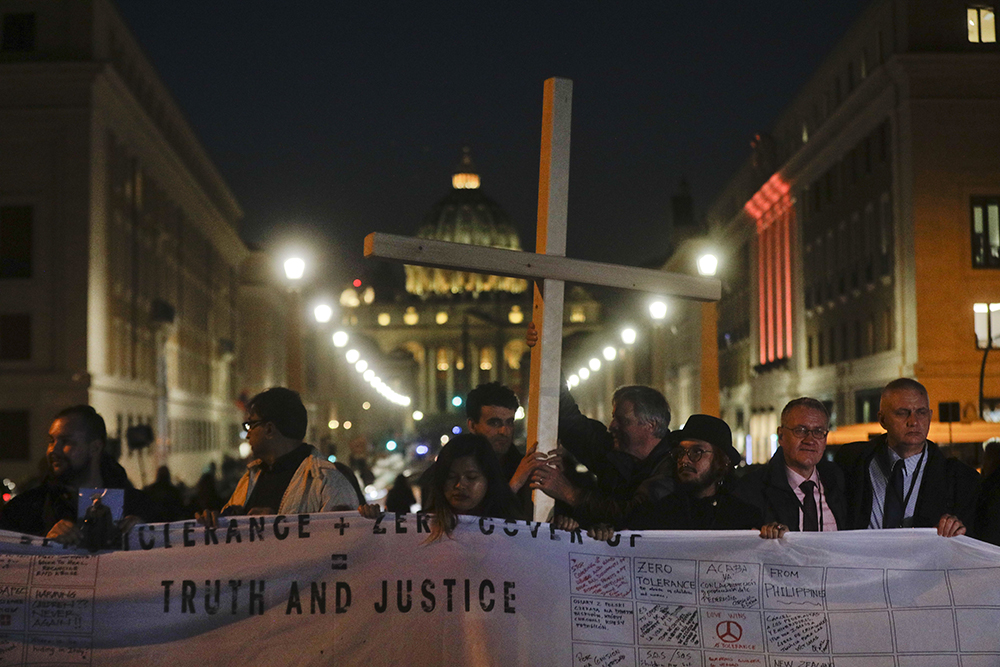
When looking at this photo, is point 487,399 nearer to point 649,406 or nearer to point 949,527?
point 649,406

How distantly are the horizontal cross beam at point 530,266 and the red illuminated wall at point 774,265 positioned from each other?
165ft

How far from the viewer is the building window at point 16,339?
38125mm

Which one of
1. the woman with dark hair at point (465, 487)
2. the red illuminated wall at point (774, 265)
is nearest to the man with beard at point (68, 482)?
the woman with dark hair at point (465, 487)

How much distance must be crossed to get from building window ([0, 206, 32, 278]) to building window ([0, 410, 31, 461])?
382 cm

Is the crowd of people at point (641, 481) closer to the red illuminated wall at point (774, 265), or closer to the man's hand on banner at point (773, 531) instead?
the man's hand on banner at point (773, 531)

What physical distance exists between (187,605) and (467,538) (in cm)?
114

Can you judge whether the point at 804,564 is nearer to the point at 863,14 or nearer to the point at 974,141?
the point at 974,141

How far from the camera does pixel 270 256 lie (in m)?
91.5

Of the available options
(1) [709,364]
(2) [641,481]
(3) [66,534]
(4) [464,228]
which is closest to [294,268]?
(1) [709,364]

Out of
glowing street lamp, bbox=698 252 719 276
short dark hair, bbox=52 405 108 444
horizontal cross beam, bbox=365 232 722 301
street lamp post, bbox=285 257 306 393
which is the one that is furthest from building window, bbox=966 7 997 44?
short dark hair, bbox=52 405 108 444

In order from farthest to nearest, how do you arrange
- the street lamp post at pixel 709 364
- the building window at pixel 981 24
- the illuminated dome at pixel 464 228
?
the illuminated dome at pixel 464 228, the building window at pixel 981 24, the street lamp post at pixel 709 364

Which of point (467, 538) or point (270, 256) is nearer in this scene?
point (467, 538)

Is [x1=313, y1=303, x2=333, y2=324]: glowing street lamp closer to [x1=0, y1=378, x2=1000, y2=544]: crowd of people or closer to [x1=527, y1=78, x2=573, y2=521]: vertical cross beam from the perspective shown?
[x1=0, y1=378, x2=1000, y2=544]: crowd of people

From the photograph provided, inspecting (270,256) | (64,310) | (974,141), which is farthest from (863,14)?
(270,256)
